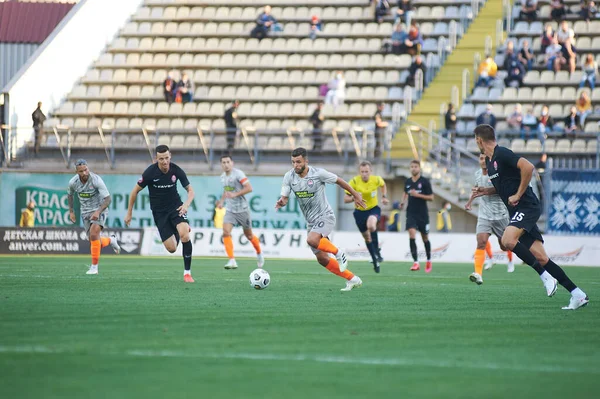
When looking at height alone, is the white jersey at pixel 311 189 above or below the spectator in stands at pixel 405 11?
below

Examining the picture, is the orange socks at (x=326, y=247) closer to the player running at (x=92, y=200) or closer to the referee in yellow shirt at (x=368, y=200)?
the player running at (x=92, y=200)

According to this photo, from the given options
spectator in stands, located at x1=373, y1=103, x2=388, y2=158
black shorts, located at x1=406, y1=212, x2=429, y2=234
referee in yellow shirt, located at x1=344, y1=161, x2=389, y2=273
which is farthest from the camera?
spectator in stands, located at x1=373, y1=103, x2=388, y2=158

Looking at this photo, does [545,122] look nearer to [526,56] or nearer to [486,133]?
[526,56]

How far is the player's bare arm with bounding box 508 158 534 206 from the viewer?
11.6m

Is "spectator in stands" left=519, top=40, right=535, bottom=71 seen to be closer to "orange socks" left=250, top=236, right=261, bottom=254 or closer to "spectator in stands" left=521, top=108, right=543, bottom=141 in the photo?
"spectator in stands" left=521, top=108, right=543, bottom=141

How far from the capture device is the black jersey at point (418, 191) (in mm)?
21531

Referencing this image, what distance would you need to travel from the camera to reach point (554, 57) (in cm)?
3422

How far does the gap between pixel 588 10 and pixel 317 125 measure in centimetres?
1118

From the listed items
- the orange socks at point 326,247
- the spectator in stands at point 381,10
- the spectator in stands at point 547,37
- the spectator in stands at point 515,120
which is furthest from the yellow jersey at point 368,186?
the spectator in stands at point 381,10

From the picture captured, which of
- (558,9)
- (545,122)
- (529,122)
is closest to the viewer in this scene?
(545,122)

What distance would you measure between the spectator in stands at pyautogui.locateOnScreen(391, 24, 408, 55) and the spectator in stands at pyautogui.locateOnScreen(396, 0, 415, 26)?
0.96m

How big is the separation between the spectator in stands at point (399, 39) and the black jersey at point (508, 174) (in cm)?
2491

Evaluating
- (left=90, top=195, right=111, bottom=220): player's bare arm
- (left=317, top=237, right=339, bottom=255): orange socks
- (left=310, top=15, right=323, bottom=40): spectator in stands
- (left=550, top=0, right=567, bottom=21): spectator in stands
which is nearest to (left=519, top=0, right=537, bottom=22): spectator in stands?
(left=550, top=0, right=567, bottom=21): spectator in stands

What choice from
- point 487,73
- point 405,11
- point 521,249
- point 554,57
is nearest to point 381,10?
point 405,11
